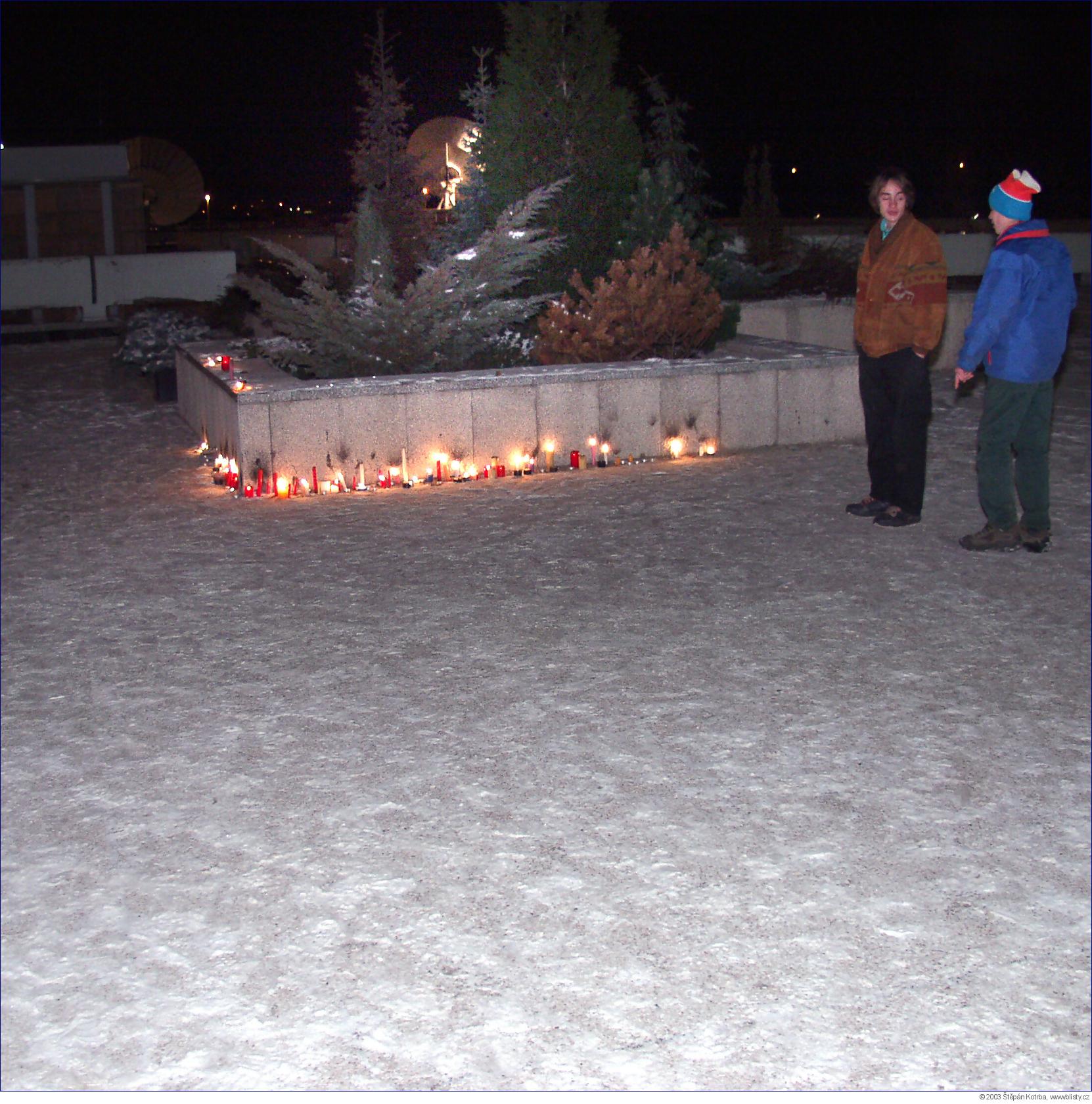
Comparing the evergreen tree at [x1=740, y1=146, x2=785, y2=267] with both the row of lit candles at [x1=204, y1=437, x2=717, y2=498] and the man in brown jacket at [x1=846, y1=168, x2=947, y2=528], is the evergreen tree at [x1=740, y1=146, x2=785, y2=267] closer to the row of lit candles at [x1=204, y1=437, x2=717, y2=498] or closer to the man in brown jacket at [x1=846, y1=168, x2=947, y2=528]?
the row of lit candles at [x1=204, y1=437, x2=717, y2=498]

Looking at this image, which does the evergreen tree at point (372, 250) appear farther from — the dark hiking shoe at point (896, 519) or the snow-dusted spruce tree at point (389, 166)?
the dark hiking shoe at point (896, 519)

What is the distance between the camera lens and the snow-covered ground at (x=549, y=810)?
3180 millimetres

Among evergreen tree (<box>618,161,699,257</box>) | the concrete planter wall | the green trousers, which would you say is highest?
evergreen tree (<box>618,161,699,257</box>)

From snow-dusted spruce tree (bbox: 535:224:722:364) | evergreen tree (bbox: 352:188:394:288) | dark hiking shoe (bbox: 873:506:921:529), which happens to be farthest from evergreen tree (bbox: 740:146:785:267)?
dark hiking shoe (bbox: 873:506:921:529)

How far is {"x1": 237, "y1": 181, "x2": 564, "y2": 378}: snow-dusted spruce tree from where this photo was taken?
10430mm

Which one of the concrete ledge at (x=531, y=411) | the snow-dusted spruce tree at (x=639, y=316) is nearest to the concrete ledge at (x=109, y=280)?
the snow-dusted spruce tree at (x=639, y=316)

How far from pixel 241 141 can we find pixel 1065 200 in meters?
45.7

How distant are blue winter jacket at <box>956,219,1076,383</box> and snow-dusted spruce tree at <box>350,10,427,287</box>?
23.0ft

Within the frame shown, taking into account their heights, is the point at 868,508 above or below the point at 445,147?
below

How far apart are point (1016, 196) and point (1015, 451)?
1.30 metres

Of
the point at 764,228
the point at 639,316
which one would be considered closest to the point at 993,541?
the point at 639,316

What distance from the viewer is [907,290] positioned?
786cm

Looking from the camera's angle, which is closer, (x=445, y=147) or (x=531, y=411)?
(x=531, y=411)

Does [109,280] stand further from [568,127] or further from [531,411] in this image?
[531,411]
